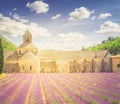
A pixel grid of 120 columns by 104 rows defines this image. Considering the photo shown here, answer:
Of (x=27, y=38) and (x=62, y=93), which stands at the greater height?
(x=27, y=38)

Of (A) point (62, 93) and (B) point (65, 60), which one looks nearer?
(A) point (62, 93)

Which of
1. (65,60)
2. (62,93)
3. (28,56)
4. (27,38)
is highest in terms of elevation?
(27,38)

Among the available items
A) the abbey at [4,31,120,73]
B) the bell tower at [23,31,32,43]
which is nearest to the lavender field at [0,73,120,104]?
the abbey at [4,31,120,73]

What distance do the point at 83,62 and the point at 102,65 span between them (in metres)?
5.90

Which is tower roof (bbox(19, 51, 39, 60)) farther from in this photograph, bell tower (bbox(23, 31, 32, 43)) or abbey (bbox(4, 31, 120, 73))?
bell tower (bbox(23, 31, 32, 43))

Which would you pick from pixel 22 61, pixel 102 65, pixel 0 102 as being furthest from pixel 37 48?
pixel 0 102

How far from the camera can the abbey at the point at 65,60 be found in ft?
221

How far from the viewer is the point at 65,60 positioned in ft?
233

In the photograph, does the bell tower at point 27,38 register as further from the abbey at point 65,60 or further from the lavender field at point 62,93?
the lavender field at point 62,93

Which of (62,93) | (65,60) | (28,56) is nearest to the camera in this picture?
(62,93)

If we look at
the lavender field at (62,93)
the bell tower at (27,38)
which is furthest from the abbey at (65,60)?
the lavender field at (62,93)

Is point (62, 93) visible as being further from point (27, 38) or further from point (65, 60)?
point (27, 38)

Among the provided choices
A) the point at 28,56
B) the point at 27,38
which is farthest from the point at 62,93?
the point at 27,38

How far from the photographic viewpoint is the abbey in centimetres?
6744
